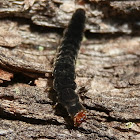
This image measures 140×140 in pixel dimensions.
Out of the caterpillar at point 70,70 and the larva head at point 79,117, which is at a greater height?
the caterpillar at point 70,70

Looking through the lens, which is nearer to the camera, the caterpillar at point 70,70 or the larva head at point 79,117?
the larva head at point 79,117

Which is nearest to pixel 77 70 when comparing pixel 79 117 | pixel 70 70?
pixel 70 70

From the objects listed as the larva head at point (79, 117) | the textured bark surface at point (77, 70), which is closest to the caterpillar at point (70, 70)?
the larva head at point (79, 117)

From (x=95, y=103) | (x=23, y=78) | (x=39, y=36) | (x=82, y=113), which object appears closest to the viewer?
(x=82, y=113)

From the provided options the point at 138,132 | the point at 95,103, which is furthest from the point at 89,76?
the point at 138,132

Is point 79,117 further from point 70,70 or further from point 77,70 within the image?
point 77,70

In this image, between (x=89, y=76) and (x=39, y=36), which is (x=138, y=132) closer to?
(x=89, y=76)

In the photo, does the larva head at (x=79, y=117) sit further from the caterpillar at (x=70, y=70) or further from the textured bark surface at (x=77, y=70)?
the textured bark surface at (x=77, y=70)
